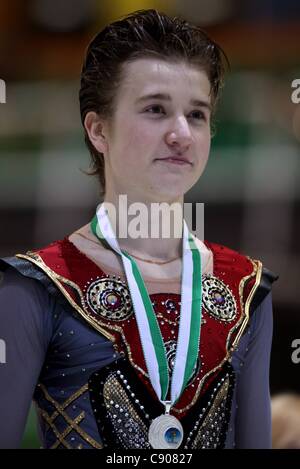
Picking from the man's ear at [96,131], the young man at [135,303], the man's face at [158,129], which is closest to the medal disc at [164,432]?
the young man at [135,303]

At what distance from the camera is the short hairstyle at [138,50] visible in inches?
55.8

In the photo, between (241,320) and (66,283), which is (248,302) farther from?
(66,283)

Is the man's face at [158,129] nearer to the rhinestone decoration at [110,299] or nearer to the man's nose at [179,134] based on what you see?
the man's nose at [179,134]

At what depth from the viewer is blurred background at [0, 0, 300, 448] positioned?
252cm

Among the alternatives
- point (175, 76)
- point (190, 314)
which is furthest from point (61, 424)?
point (175, 76)

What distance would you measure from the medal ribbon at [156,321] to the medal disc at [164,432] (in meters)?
0.03

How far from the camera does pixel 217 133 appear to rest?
2.57 metres

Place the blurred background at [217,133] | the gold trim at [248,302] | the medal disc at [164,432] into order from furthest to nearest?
the blurred background at [217,133] < the gold trim at [248,302] < the medal disc at [164,432]

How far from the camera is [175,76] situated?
1.40m

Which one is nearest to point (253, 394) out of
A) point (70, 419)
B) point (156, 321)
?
point (156, 321)

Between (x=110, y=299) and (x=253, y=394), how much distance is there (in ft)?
1.13

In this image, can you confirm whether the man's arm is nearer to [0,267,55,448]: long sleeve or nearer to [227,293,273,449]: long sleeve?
[227,293,273,449]: long sleeve

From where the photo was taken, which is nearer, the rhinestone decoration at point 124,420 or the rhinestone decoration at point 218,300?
the rhinestone decoration at point 124,420
